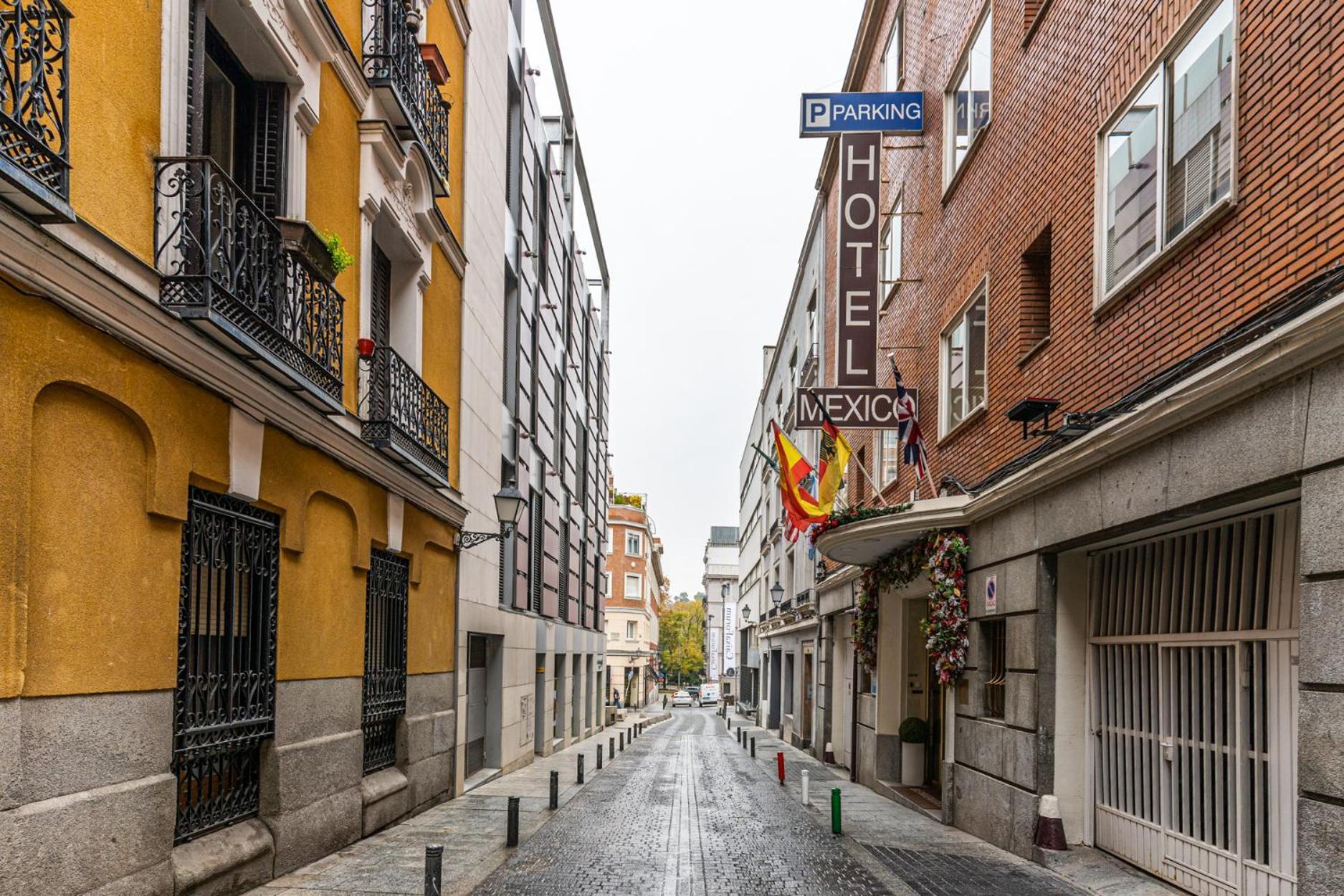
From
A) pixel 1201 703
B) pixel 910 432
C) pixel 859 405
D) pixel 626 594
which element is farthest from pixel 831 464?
pixel 626 594

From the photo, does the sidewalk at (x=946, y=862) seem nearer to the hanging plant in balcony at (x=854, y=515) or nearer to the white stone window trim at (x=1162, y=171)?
the hanging plant in balcony at (x=854, y=515)

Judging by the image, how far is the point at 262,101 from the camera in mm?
10258

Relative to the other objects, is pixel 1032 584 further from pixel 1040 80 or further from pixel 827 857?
pixel 1040 80

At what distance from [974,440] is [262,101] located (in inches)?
373

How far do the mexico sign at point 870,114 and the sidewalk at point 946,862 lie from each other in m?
10.5

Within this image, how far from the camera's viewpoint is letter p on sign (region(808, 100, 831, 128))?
18234 millimetres

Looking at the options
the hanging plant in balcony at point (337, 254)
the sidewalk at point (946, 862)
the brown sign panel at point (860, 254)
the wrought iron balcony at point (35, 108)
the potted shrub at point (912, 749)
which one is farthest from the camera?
the potted shrub at point (912, 749)

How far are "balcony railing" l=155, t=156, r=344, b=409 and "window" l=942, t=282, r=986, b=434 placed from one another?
8.41 metres

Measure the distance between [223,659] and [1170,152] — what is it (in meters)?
8.97

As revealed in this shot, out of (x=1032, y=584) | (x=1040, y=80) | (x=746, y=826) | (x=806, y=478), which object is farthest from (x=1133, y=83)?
(x=746, y=826)

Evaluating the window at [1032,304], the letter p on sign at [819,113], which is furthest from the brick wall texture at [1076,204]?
the letter p on sign at [819,113]

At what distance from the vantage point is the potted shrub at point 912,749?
64.0 ft

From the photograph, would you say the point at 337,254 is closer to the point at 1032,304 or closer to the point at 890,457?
the point at 1032,304

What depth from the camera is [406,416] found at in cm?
1380
